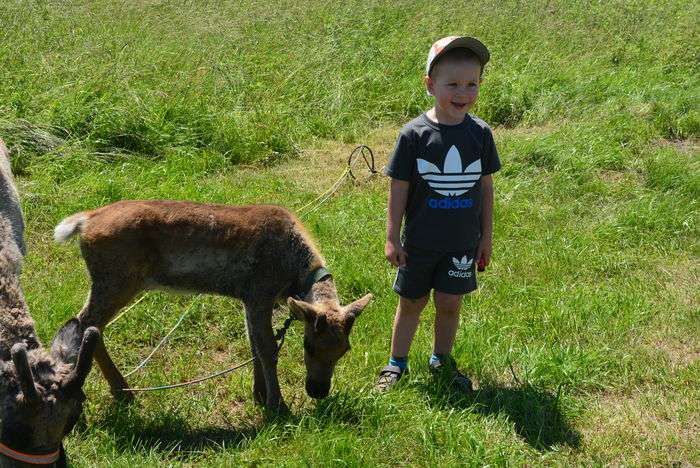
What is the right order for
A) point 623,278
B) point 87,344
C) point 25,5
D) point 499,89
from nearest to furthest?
point 87,344 < point 623,278 < point 499,89 < point 25,5

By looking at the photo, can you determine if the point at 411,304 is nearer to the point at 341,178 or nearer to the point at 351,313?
the point at 351,313

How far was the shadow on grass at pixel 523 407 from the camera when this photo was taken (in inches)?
193

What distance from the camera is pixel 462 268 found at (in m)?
5.23

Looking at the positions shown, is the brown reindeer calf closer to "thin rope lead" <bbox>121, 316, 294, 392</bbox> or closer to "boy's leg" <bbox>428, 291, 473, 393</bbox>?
"thin rope lead" <bbox>121, 316, 294, 392</bbox>

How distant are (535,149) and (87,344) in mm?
7054

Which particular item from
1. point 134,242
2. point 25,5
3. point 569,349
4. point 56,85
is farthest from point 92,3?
point 569,349

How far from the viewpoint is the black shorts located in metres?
5.22

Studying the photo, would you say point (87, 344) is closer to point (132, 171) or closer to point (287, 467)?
point (287, 467)

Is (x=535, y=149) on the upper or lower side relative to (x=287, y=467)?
upper

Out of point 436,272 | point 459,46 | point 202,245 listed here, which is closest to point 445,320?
point 436,272

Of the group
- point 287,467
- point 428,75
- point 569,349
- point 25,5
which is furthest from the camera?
point 25,5

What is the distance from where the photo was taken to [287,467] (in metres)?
4.47

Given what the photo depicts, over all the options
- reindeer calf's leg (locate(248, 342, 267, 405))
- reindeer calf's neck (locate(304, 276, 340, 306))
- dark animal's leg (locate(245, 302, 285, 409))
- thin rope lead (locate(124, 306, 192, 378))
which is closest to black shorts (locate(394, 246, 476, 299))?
reindeer calf's neck (locate(304, 276, 340, 306))

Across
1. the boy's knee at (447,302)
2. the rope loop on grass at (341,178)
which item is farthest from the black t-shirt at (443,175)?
the rope loop on grass at (341,178)
